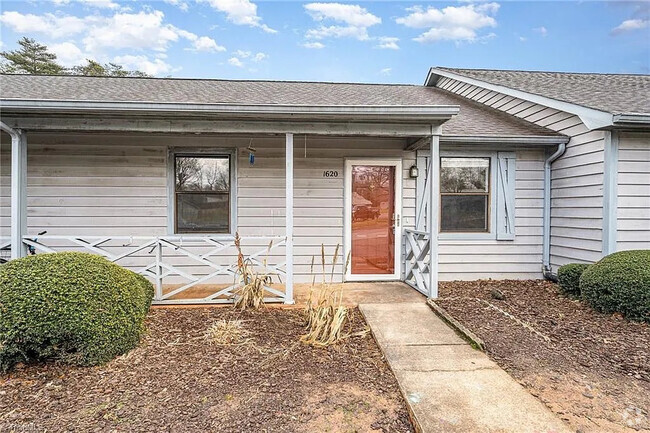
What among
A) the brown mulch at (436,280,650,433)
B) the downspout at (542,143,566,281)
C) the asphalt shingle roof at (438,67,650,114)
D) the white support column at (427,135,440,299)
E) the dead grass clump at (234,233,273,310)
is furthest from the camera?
the downspout at (542,143,566,281)

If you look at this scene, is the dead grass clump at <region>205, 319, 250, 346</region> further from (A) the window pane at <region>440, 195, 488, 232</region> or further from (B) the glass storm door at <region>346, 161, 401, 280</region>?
(A) the window pane at <region>440, 195, 488, 232</region>

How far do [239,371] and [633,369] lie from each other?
3.15 metres

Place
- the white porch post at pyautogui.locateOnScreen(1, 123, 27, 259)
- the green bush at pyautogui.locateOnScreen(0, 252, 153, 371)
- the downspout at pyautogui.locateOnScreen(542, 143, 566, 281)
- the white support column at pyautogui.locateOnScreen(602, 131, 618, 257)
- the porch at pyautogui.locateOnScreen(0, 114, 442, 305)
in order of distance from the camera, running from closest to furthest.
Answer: the green bush at pyautogui.locateOnScreen(0, 252, 153, 371), the white porch post at pyautogui.locateOnScreen(1, 123, 27, 259), the white support column at pyautogui.locateOnScreen(602, 131, 618, 257), the porch at pyautogui.locateOnScreen(0, 114, 442, 305), the downspout at pyautogui.locateOnScreen(542, 143, 566, 281)

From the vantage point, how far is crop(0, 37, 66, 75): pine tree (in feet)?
59.5

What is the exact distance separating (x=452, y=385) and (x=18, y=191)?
495 centimetres

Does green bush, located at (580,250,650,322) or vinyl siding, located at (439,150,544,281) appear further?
vinyl siding, located at (439,150,544,281)

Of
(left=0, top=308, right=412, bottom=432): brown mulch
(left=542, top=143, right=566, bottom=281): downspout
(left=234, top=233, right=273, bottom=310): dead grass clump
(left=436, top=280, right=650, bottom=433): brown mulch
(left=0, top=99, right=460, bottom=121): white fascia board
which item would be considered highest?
(left=0, top=99, right=460, bottom=121): white fascia board

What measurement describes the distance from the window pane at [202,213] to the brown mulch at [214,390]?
2.27 m

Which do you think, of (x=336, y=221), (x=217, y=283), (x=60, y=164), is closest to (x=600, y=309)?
(x=336, y=221)

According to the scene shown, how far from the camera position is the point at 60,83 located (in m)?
6.30

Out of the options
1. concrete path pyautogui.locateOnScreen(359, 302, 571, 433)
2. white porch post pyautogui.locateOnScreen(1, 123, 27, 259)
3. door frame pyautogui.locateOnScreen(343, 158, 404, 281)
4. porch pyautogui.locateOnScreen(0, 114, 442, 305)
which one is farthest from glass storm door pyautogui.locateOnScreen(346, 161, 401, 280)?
white porch post pyautogui.locateOnScreen(1, 123, 27, 259)

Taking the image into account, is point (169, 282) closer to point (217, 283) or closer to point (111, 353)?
point (217, 283)

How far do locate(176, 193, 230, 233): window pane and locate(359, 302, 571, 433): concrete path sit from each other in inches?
113

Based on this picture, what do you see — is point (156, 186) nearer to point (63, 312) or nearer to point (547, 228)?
point (63, 312)
